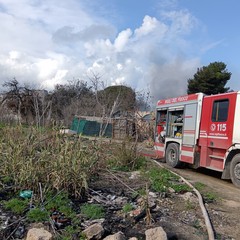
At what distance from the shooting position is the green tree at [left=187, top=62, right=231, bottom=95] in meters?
43.9

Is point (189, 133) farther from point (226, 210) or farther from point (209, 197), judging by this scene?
point (226, 210)

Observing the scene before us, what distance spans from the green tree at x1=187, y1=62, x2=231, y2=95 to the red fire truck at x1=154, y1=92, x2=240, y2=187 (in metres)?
30.6

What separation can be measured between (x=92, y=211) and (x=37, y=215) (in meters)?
0.92

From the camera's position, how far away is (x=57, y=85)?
5166 centimetres

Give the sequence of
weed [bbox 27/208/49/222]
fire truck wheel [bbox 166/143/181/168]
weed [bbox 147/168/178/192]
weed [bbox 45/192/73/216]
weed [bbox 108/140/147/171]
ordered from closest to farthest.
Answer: weed [bbox 27/208/49/222] < weed [bbox 45/192/73/216] < weed [bbox 147/168/178/192] < weed [bbox 108/140/147/171] < fire truck wheel [bbox 166/143/181/168]

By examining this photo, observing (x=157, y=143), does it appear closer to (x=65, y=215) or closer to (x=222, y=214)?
(x=222, y=214)

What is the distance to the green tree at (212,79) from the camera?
43897mm

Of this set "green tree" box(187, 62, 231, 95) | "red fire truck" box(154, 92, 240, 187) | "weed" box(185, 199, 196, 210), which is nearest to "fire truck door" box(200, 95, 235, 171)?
"red fire truck" box(154, 92, 240, 187)

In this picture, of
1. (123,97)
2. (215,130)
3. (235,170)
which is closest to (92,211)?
(235,170)

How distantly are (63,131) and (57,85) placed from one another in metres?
44.9

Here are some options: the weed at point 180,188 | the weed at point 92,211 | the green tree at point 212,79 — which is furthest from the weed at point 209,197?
the green tree at point 212,79

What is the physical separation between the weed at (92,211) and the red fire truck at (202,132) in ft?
18.3

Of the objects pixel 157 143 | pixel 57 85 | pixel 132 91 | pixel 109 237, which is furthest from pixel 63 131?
pixel 57 85

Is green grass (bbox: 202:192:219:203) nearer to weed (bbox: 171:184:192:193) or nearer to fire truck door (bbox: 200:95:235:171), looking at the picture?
weed (bbox: 171:184:192:193)
